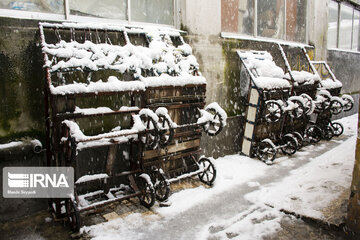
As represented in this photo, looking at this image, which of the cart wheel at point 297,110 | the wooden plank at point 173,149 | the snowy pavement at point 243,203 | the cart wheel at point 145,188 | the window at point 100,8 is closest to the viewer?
the snowy pavement at point 243,203

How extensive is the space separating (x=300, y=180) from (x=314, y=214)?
1.48 m

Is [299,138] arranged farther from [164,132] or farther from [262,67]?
[164,132]

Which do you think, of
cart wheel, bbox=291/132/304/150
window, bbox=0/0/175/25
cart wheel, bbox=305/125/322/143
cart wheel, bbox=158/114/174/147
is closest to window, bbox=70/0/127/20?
window, bbox=0/0/175/25

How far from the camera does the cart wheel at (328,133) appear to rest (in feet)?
28.9

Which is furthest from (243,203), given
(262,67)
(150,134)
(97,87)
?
(262,67)

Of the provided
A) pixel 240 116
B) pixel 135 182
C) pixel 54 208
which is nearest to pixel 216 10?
pixel 240 116

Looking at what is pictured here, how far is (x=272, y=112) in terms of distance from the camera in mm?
6477

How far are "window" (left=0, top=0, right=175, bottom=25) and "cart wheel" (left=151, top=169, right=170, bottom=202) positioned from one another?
9.76 feet

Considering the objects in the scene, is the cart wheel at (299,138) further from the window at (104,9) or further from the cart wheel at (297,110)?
the window at (104,9)

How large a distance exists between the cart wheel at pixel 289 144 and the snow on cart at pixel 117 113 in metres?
2.84

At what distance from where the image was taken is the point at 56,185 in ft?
13.6

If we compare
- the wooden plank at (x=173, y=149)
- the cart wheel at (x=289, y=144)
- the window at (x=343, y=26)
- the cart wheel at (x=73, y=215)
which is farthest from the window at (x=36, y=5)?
the window at (x=343, y=26)

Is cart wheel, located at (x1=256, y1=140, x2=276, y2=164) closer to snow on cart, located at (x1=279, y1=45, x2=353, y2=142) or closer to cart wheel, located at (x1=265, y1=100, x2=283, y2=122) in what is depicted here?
cart wheel, located at (x1=265, y1=100, x2=283, y2=122)

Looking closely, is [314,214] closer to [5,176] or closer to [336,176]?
[336,176]
